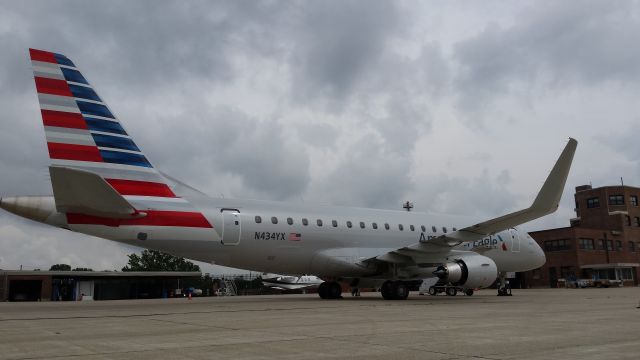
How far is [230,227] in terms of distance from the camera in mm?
18234

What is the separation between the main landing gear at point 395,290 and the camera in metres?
20.5

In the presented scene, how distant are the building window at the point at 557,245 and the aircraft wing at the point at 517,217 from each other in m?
46.5

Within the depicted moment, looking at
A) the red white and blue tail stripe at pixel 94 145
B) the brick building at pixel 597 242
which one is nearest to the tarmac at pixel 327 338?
the red white and blue tail stripe at pixel 94 145

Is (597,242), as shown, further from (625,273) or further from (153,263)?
(153,263)

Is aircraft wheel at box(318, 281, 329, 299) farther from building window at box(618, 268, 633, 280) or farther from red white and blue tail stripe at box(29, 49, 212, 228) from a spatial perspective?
building window at box(618, 268, 633, 280)

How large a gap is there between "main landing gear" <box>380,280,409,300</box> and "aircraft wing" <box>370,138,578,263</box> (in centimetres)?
97

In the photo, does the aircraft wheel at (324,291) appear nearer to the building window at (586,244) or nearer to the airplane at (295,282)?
the airplane at (295,282)

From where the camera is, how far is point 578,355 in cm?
623

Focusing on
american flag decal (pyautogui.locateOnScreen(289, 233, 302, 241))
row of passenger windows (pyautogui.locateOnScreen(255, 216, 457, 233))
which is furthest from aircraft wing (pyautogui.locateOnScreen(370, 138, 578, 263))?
american flag decal (pyautogui.locateOnScreen(289, 233, 302, 241))

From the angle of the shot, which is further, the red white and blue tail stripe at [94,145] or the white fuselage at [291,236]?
the white fuselage at [291,236]

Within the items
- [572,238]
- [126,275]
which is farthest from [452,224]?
[572,238]

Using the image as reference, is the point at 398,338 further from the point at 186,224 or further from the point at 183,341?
the point at 186,224

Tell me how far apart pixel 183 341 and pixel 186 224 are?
389 inches

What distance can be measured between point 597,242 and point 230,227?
57.3 metres
